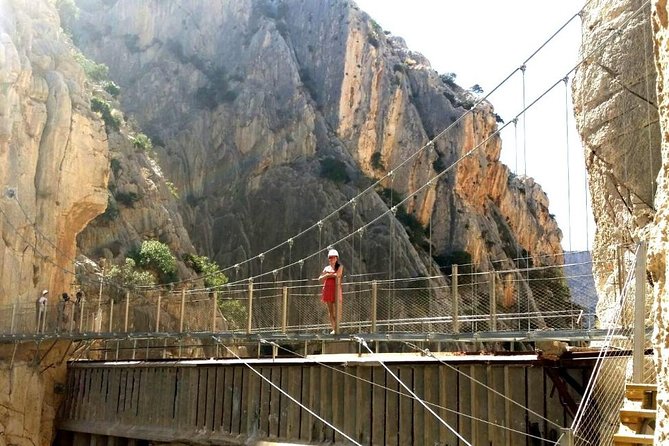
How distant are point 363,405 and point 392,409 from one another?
0.56 m

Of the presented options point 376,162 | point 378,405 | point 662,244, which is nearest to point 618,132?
point 378,405

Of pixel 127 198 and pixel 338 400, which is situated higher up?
pixel 127 198

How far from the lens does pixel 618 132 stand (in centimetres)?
914

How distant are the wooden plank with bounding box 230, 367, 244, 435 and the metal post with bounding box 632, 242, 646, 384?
339 inches

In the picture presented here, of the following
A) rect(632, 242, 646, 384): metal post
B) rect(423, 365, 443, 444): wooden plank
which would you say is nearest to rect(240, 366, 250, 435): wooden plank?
rect(423, 365, 443, 444): wooden plank

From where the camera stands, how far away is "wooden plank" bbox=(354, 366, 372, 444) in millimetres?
10961

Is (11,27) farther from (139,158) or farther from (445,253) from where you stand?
(445,253)

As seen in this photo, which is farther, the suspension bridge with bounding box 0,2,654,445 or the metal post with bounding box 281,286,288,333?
the metal post with bounding box 281,286,288,333

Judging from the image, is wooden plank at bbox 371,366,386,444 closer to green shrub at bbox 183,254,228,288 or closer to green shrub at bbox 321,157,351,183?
green shrub at bbox 183,254,228,288

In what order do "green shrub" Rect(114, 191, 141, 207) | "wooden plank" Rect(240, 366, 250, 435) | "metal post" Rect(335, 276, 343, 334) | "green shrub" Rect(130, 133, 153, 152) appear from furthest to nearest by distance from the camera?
"green shrub" Rect(130, 133, 153, 152) → "green shrub" Rect(114, 191, 141, 207) → "wooden plank" Rect(240, 366, 250, 435) → "metal post" Rect(335, 276, 343, 334)

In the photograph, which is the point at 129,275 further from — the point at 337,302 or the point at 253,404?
the point at 337,302

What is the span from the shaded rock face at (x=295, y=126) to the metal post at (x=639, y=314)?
41.0 meters

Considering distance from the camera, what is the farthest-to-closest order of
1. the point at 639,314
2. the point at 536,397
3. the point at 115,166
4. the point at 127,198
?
the point at 115,166 < the point at 127,198 < the point at 536,397 < the point at 639,314

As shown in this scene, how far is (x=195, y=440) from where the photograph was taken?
1388cm
